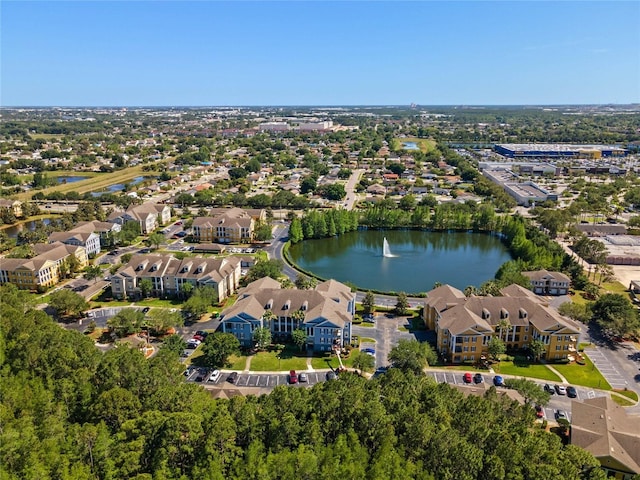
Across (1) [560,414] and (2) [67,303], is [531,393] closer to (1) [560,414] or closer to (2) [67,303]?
(1) [560,414]

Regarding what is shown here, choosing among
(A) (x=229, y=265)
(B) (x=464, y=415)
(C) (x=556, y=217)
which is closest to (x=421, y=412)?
(B) (x=464, y=415)

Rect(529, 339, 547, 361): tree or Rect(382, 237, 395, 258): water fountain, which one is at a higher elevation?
Rect(529, 339, 547, 361): tree

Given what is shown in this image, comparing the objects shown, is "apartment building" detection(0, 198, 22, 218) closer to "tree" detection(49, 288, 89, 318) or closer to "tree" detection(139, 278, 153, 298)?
"tree" detection(49, 288, 89, 318)

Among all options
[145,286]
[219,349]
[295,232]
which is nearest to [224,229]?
[295,232]

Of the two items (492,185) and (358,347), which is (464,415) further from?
(492,185)

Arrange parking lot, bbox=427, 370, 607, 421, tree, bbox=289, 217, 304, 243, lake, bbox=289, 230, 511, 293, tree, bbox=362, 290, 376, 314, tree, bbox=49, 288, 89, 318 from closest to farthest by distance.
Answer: parking lot, bbox=427, 370, 607, 421 → tree, bbox=49, 288, 89, 318 → tree, bbox=362, 290, 376, 314 → lake, bbox=289, 230, 511, 293 → tree, bbox=289, 217, 304, 243

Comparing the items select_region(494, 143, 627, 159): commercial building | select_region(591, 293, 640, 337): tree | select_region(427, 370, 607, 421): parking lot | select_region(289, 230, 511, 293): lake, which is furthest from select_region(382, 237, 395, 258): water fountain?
select_region(494, 143, 627, 159): commercial building
